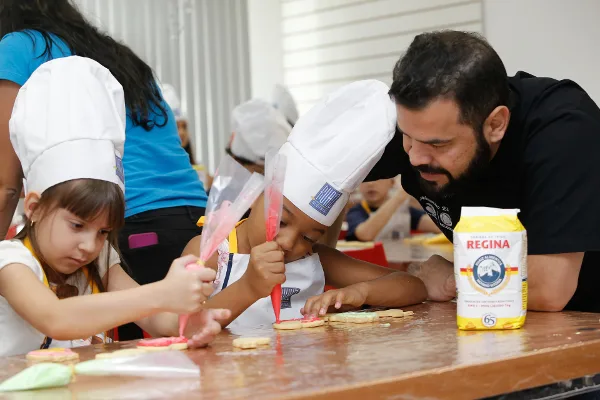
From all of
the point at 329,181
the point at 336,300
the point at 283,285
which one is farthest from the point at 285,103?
the point at 336,300

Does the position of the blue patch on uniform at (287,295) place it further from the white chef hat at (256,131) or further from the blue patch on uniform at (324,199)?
the white chef hat at (256,131)

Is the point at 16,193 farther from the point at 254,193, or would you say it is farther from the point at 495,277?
the point at 495,277

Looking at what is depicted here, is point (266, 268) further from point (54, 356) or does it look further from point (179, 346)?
point (54, 356)

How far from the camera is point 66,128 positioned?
1.80m

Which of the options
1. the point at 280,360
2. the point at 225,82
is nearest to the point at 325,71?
the point at 225,82

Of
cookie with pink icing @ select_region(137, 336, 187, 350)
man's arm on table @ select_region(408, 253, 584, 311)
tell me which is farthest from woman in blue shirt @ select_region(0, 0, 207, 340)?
man's arm on table @ select_region(408, 253, 584, 311)

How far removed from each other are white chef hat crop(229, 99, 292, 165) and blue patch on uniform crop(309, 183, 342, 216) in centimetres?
313

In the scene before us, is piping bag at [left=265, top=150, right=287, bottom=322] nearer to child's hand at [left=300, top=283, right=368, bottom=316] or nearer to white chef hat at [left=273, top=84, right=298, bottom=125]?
child's hand at [left=300, top=283, right=368, bottom=316]

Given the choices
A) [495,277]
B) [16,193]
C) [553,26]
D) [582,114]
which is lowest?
[495,277]

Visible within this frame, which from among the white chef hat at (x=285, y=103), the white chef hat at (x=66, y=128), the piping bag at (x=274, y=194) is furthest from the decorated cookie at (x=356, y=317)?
the white chef hat at (x=285, y=103)

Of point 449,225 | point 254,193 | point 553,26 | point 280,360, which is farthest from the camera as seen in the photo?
point 553,26

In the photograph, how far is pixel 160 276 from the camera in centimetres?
255

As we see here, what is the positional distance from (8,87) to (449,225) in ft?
4.01

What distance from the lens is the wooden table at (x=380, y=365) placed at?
3.85ft
